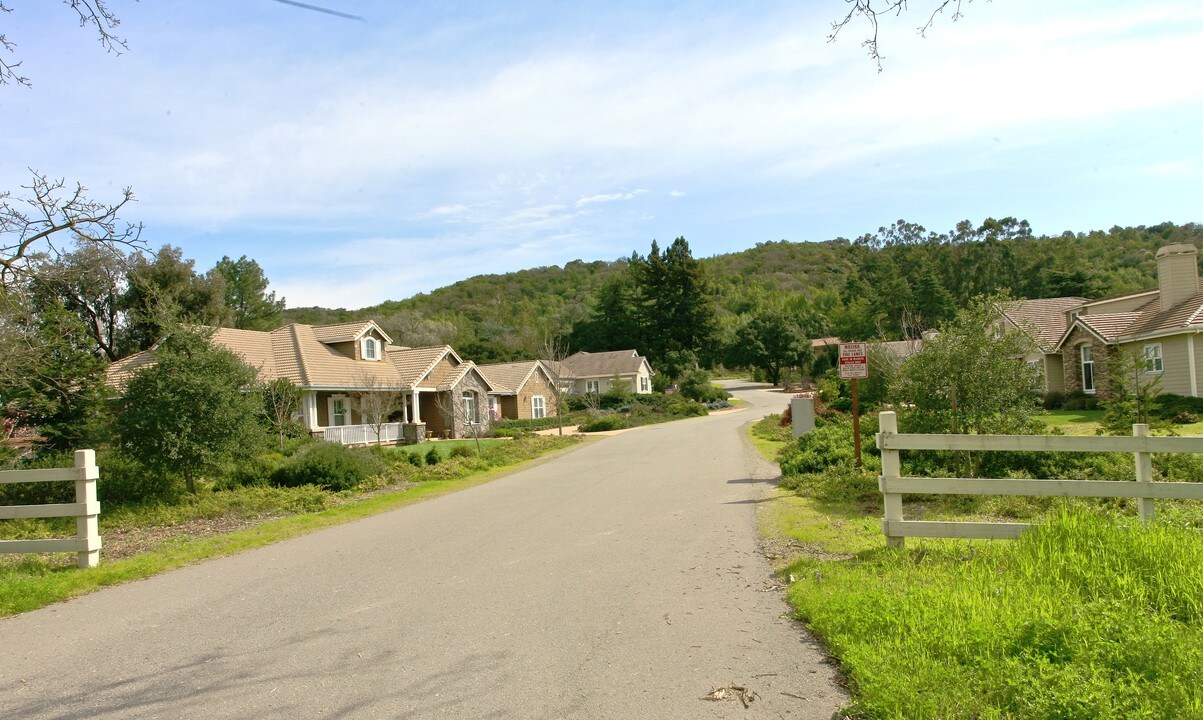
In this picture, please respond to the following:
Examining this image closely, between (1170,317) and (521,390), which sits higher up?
(1170,317)

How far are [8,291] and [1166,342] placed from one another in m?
33.6

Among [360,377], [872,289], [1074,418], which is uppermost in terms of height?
[872,289]

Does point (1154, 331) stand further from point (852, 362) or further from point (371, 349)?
point (371, 349)

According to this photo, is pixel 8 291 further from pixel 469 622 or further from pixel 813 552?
pixel 813 552

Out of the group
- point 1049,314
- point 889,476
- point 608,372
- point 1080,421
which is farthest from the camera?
point 608,372

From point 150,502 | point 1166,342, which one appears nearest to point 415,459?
point 150,502

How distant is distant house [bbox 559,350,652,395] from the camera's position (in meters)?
72.6

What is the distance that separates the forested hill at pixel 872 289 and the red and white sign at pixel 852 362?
4164 cm

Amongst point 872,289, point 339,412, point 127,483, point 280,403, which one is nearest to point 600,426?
point 339,412

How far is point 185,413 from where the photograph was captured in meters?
16.0

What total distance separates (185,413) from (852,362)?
13013 millimetres

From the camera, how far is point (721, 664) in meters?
4.99

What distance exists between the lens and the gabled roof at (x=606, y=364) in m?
72.9

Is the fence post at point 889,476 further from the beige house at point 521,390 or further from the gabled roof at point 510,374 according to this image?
the gabled roof at point 510,374
